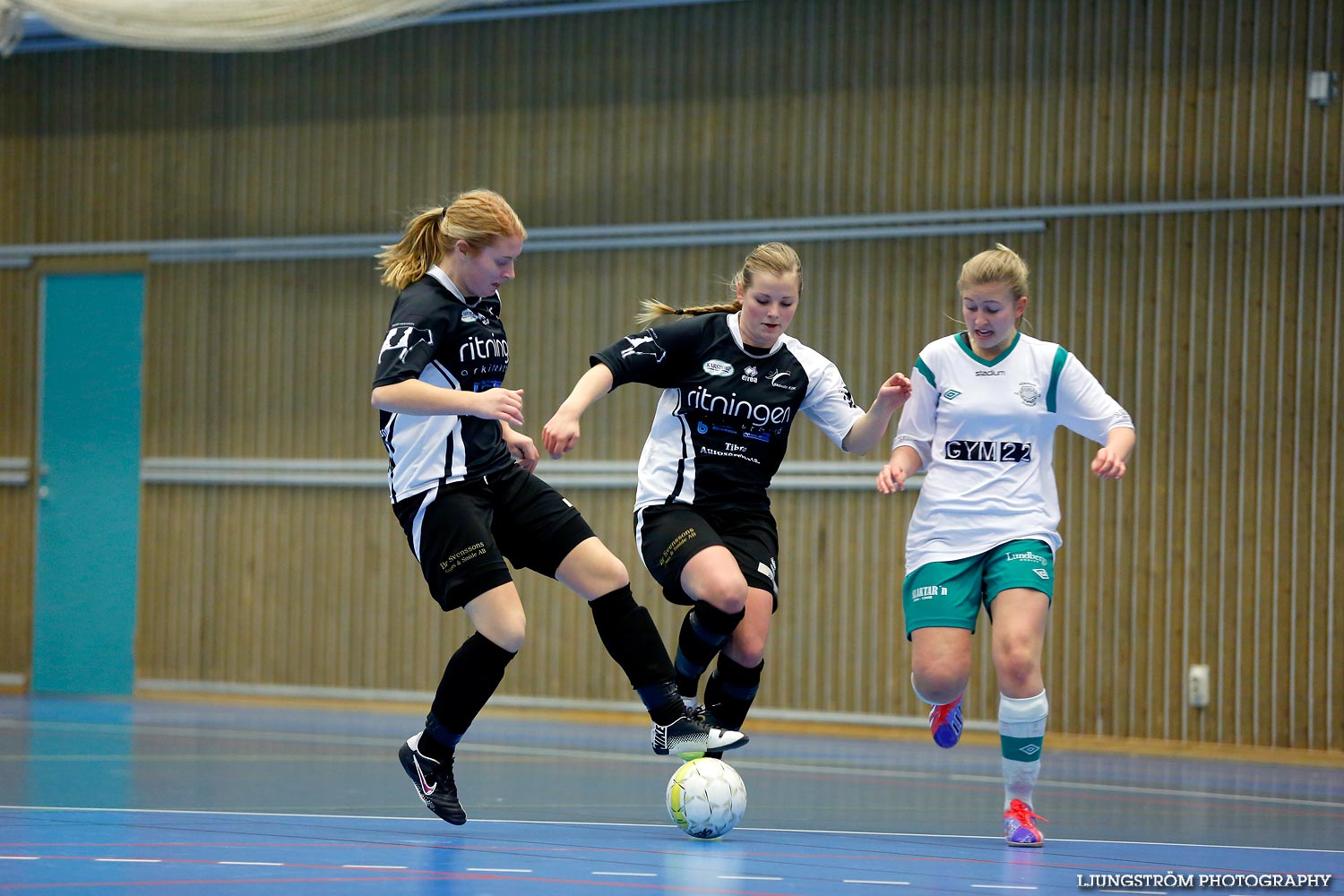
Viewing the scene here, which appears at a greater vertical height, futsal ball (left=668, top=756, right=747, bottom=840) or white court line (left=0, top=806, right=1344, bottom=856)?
futsal ball (left=668, top=756, right=747, bottom=840)

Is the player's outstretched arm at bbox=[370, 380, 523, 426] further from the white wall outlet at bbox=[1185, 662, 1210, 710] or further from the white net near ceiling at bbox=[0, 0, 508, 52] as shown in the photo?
the white wall outlet at bbox=[1185, 662, 1210, 710]

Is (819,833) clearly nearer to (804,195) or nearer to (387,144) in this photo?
(804,195)

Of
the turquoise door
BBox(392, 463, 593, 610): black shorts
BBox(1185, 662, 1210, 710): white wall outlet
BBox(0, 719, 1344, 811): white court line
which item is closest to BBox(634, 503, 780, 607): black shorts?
BBox(392, 463, 593, 610): black shorts

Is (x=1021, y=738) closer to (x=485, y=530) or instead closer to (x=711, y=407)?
(x=711, y=407)

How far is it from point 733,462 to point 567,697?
4.69 metres

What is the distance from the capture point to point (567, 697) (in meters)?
8.95

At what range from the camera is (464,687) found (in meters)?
4.11

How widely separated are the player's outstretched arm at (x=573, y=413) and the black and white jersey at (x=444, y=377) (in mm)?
225

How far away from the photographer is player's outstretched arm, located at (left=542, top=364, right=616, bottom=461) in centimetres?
403

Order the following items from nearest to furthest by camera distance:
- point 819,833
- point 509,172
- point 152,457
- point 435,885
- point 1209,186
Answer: point 435,885 → point 819,833 → point 1209,186 → point 509,172 → point 152,457

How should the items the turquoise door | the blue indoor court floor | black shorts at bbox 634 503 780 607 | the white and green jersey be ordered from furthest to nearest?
the turquoise door, black shorts at bbox 634 503 780 607, the white and green jersey, the blue indoor court floor

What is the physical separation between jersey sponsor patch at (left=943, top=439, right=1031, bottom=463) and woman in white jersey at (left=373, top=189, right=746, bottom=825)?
1.06 meters

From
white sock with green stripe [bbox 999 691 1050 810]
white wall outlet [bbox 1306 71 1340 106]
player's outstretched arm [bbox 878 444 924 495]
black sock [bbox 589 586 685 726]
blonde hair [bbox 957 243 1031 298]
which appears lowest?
white sock with green stripe [bbox 999 691 1050 810]

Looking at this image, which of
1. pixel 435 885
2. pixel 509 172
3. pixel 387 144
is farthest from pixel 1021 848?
pixel 387 144
